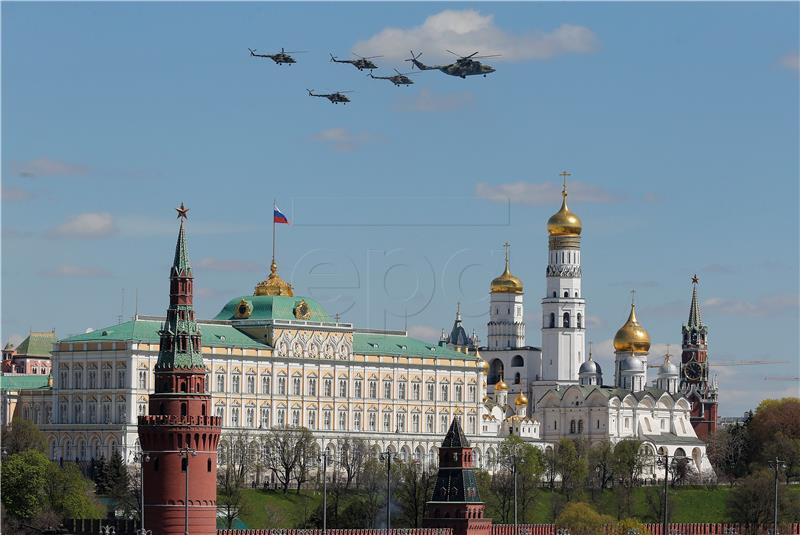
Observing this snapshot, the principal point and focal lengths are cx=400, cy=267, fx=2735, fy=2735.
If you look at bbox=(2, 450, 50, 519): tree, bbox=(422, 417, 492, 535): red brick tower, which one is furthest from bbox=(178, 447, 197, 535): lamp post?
bbox=(2, 450, 50, 519): tree

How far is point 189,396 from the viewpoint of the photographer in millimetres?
166000

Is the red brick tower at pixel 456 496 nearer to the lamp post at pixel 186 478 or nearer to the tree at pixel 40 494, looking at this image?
the lamp post at pixel 186 478

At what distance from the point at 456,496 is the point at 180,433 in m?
24.6

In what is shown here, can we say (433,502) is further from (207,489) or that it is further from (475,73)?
(475,73)

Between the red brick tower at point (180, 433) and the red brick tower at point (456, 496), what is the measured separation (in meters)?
20.3

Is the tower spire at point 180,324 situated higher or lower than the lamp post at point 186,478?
higher

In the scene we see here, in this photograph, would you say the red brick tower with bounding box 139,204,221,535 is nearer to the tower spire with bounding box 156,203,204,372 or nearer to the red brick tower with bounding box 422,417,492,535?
the tower spire with bounding box 156,203,204,372

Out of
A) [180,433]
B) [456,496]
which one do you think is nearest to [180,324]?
[180,433]

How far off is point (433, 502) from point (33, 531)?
26837mm

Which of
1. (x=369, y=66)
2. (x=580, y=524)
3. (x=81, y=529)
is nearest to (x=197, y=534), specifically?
(x=81, y=529)

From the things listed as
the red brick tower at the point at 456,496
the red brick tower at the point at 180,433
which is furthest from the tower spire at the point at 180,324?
the red brick tower at the point at 456,496

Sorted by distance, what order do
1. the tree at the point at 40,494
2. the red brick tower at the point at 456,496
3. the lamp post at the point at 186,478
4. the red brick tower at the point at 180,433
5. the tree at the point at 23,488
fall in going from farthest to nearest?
the tree at the point at 23,488 → the tree at the point at 40,494 → the red brick tower at the point at 456,496 → the red brick tower at the point at 180,433 → the lamp post at the point at 186,478

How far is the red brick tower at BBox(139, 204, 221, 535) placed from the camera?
6403 inches

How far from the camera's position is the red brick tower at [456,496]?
18075 centimetres
